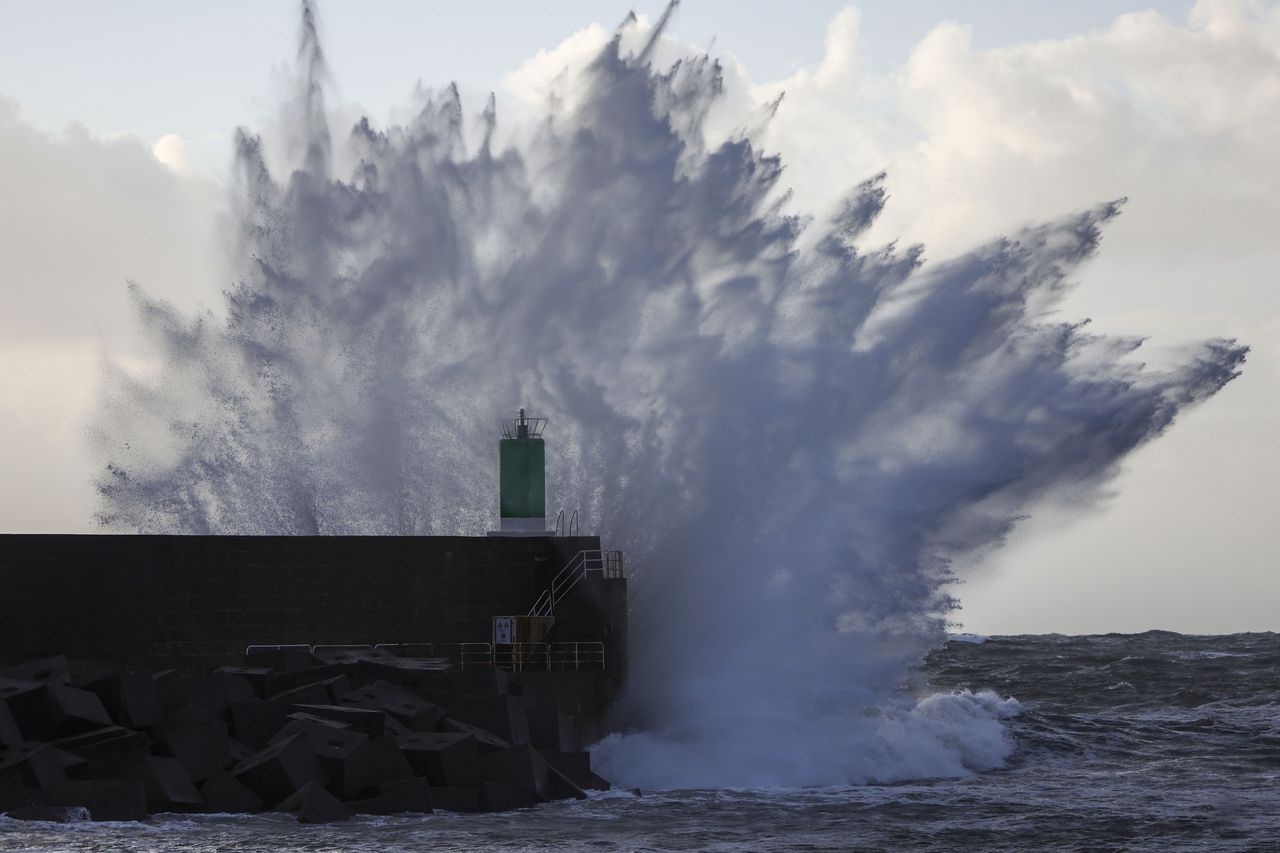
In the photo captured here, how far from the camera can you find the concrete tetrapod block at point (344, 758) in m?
15.4

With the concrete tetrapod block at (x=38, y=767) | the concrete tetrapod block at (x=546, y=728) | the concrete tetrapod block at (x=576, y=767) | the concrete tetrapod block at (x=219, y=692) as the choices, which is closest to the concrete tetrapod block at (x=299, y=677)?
the concrete tetrapod block at (x=219, y=692)

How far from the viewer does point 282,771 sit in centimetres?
1527

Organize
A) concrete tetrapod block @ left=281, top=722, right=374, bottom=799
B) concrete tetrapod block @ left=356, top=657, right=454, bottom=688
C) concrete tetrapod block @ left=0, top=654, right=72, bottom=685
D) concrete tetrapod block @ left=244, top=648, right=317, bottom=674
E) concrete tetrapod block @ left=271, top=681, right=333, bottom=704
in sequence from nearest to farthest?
concrete tetrapod block @ left=281, top=722, right=374, bottom=799 < concrete tetrapod block @ left=271, top=681, right=333, bottom=704 < concrete tetrapod block @ left=0, top=654, right=72, bottom=685 < concrete tetrapod block @ left=356, top=657, right=454, bottom=688 < concrete tetrapod block @ left=244, top=648, right=317, bottom=674

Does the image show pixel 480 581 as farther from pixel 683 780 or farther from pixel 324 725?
pixel 324 725

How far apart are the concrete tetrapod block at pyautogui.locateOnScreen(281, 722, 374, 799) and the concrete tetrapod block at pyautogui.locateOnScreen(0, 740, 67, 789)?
234 centimetres

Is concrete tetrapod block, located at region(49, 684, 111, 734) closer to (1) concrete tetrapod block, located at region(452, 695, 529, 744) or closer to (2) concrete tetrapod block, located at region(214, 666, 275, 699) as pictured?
(2) concrete tetrapod block, located at region(214, 666, 275, 699)

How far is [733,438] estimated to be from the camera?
→ 2359cm

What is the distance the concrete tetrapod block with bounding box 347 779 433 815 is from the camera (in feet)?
50.2

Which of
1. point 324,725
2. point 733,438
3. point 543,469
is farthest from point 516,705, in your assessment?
point 733,438

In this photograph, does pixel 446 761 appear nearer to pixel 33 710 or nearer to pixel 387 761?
pixel 387 761

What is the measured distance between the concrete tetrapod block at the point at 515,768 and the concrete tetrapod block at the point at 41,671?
4.93m

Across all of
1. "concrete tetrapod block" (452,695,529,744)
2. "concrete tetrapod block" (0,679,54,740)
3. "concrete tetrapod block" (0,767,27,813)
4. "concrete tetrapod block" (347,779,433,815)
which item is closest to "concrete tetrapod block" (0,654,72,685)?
"concrete tetrapod block" (0,679,54,740)

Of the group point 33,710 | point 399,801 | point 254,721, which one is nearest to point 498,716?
point 399,801

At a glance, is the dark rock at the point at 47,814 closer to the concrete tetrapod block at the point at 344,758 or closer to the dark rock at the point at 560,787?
the concrete tetrapod block at the point at 344,758
